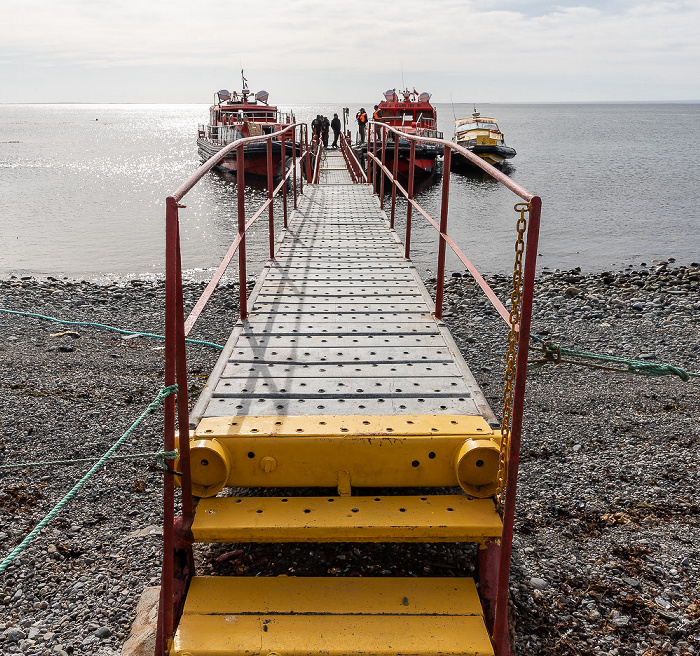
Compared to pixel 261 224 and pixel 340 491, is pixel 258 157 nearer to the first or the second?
pixel 261 224

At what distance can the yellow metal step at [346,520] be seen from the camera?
2.23 meters

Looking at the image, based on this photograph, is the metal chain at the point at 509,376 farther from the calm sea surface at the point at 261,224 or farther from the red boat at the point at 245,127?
the red boat at the point at 245,127

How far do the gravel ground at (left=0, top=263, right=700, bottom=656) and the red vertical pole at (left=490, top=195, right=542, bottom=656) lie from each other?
1.81 ft

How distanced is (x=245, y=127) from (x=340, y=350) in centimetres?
2395

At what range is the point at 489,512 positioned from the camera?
2.33 metres

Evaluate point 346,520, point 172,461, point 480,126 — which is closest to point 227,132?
point 480,126

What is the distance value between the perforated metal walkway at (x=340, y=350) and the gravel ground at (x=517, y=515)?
71cm

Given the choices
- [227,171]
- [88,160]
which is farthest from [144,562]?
[88,160]

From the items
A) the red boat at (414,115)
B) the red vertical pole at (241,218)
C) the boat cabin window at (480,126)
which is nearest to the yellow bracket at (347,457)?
the red vertical pole at (241,218)

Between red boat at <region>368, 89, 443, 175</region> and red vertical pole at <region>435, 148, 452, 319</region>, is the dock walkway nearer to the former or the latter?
red vertical pole at <region>435, 148, 452, 319</region>

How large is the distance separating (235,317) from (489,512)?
712cm

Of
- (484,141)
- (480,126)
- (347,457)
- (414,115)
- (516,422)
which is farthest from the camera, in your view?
(480,126)

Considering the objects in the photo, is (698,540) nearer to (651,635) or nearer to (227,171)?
(651,635)

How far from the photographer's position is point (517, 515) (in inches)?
139
